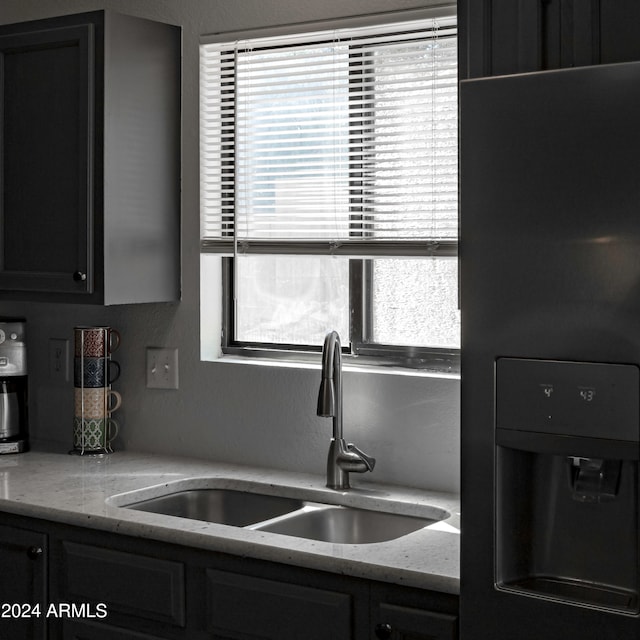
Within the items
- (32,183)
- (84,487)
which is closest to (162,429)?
(84,487)

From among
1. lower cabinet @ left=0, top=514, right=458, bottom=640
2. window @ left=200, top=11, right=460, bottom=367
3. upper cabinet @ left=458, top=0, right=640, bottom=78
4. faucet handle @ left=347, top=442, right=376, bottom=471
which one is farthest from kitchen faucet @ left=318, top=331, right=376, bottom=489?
upper cabinet @ left=458, top=0, right=640, bottom=78

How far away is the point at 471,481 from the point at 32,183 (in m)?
1.66

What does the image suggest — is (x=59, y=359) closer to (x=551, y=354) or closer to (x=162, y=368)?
(x=162, y=368)

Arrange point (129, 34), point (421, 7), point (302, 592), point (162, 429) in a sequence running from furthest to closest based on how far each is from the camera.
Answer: point (162, 429) → point (129, 34) → point (421, 7) → point (302, 592)

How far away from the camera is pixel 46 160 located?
2.77 m

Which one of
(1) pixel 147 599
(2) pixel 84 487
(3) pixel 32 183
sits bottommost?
(1) pixel 147 599

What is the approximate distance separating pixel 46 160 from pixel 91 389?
0.67 metres

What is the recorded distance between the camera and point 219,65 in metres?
2.85

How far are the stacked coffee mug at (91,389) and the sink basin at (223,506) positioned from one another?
442mm

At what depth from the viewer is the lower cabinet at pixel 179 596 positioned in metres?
1.94

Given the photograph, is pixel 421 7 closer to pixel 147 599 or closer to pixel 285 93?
pixel 285 93

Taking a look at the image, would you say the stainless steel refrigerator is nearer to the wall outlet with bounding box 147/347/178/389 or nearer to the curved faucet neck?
the curved faucet neck

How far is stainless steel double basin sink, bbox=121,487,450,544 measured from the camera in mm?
2420

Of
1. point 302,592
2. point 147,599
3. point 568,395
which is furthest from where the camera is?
point 147,599
